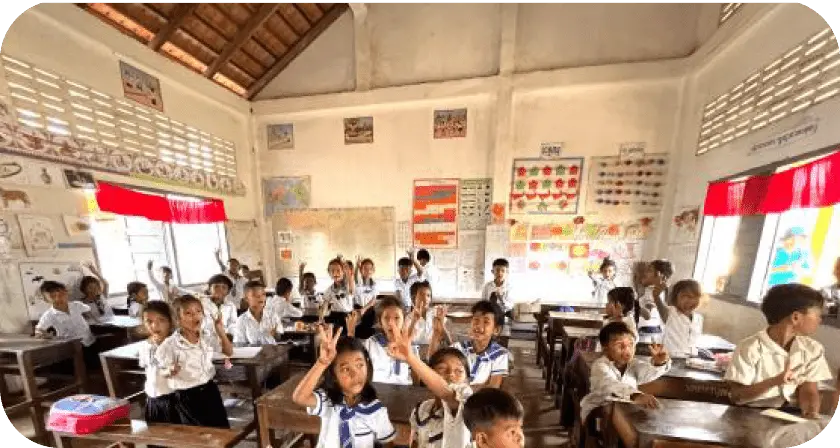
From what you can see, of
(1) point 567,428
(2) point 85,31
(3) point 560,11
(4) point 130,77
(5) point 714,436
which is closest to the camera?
(5) point 714,436

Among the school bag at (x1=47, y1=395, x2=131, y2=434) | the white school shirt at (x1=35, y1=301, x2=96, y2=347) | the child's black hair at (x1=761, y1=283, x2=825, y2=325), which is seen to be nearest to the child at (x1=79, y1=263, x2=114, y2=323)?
the white school shirt at (x1=35, y1=301, x2=96, y2=347)

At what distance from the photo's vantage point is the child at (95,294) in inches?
112

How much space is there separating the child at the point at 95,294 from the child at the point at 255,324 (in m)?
1.74

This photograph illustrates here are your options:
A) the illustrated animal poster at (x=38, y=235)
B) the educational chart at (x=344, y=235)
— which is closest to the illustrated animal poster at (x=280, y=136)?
the educational chart at (x=344, y=235)

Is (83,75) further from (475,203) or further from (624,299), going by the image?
(624,299)

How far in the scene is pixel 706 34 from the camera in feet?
11.5

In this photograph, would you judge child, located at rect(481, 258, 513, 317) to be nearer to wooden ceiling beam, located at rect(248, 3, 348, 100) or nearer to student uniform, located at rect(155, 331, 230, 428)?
student uniform, located at rect(155, 331, 230, 428)

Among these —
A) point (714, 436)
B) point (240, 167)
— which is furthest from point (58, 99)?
point (714, 436)

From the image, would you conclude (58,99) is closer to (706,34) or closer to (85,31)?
(85,31)

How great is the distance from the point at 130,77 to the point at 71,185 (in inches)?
64.3

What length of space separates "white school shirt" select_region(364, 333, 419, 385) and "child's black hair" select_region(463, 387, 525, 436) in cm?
86

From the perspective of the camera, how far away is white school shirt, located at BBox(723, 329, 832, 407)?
4.13ft

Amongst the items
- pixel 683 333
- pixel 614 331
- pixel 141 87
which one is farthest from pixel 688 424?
pixel 141 87

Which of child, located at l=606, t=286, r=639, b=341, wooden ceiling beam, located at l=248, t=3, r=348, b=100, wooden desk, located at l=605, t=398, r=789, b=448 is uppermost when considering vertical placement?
wooden ceiling beam, located at l=248, t=3, r=348, b=100
